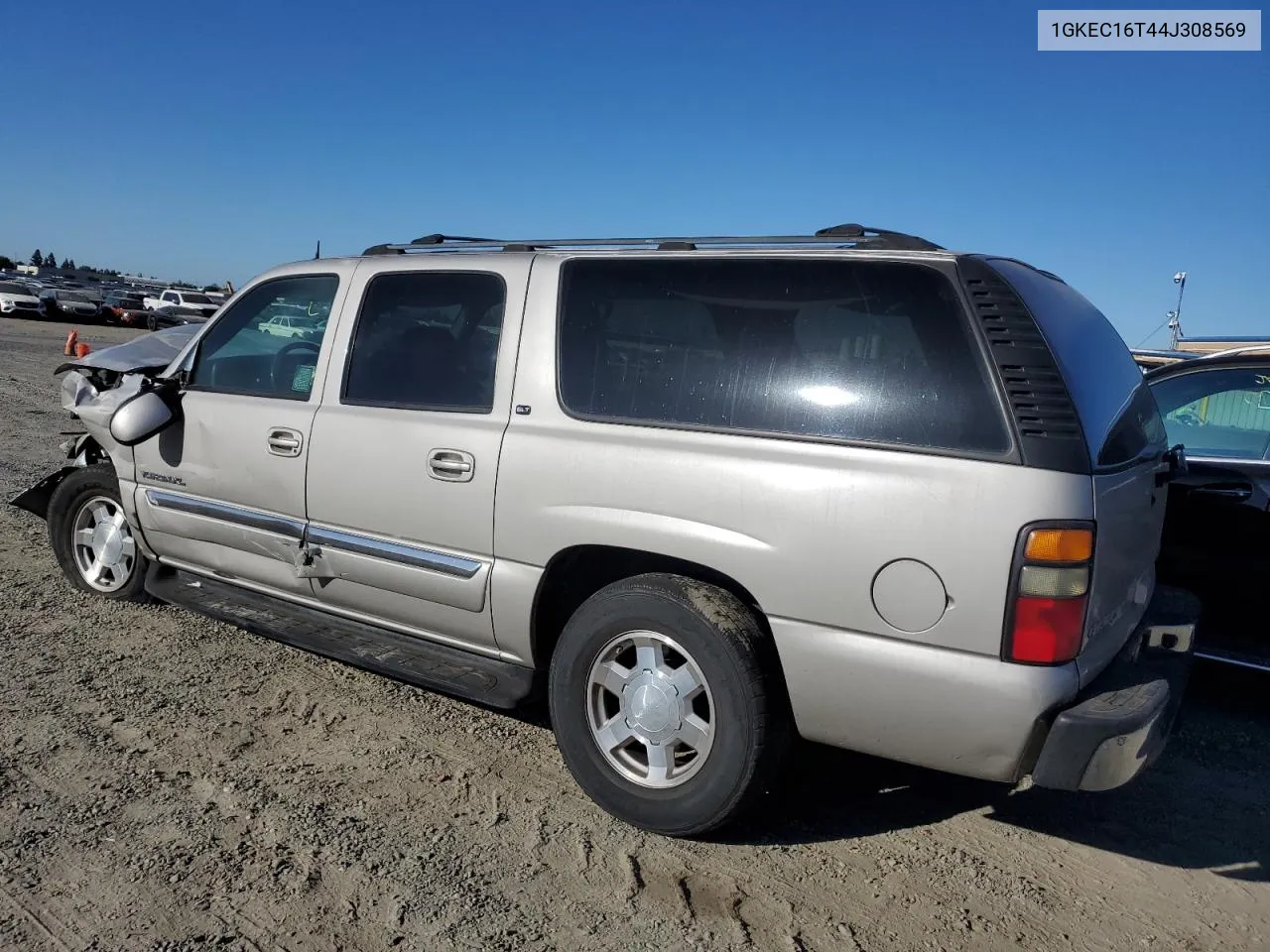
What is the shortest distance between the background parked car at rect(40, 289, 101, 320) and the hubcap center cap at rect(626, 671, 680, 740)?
44689 millimetres

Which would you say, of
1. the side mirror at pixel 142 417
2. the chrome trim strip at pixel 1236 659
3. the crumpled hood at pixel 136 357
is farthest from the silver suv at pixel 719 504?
the crumpled hood at pixel 136 357

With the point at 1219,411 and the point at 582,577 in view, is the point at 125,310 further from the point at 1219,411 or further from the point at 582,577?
the point at 1219,411

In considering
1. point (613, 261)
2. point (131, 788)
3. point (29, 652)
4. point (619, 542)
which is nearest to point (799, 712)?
point (619, 542)

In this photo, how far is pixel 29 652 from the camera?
15.8 ft

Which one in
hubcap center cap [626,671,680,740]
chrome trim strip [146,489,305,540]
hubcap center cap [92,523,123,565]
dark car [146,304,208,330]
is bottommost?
hubcap center cap [626,671,680,740]

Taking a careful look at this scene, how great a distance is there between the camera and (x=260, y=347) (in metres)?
4.88

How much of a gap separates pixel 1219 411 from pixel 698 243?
3104 mm

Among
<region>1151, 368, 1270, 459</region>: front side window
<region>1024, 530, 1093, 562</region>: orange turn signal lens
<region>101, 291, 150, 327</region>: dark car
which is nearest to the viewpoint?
<region>1024, 530, 1093, 562</region>: orange turn signal lens

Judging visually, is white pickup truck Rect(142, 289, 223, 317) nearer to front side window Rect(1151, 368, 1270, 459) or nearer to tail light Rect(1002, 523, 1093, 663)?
Answer: front side window Rect(1151, 368, 1270, 459)

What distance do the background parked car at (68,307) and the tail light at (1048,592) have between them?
45.7 metres

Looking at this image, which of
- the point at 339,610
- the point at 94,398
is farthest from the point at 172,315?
the point at 339,610

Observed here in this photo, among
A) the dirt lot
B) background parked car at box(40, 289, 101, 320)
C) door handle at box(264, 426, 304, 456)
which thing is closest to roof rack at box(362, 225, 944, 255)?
door handle at box(264, 426, 304, 456)

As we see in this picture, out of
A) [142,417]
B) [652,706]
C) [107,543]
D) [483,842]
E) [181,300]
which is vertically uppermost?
[181,300]

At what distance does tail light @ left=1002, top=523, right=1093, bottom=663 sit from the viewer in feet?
9.38
